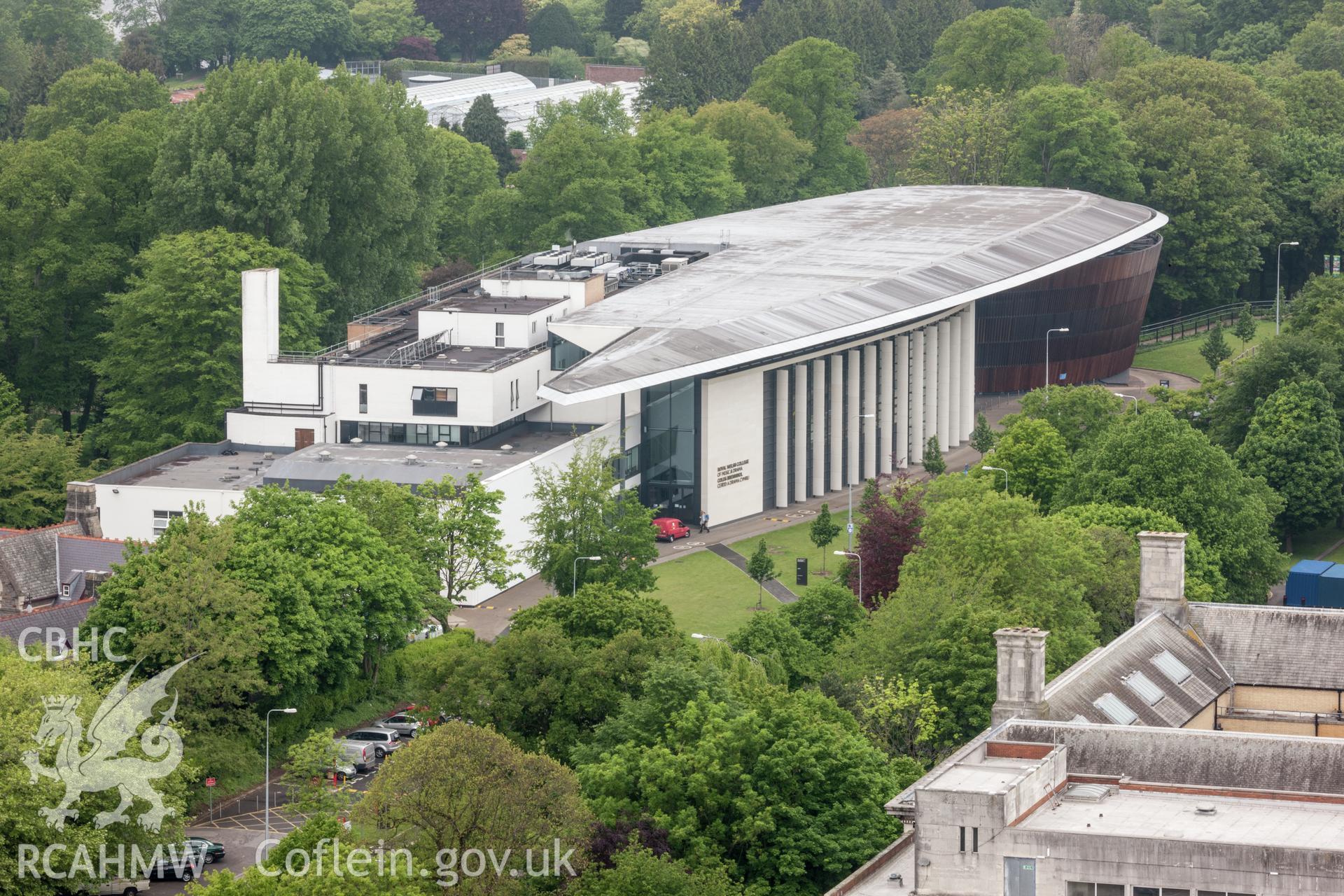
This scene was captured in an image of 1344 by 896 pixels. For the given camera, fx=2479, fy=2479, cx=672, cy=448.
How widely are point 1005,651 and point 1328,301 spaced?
80.0 m

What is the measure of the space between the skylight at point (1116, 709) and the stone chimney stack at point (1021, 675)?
3.99 metres

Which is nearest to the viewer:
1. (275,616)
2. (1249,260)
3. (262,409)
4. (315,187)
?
(275,616)

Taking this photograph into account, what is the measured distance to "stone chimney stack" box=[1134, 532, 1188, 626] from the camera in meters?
71.9

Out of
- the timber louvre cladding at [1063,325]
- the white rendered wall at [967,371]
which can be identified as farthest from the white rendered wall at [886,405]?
the timber louvre cladding at [1063,325]

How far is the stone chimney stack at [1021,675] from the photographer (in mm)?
61344

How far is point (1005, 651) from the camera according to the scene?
6159 cm

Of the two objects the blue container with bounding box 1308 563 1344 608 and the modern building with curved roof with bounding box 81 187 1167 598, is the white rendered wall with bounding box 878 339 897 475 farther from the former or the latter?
the blue container with bounding box 1308 563 1344 608

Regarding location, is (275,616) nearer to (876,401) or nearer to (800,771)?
(800,771)

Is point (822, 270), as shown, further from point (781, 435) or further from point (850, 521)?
point (850, 521)

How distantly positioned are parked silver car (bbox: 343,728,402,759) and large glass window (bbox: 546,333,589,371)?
37.5 meters

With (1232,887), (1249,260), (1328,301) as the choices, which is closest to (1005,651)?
(1232,887)

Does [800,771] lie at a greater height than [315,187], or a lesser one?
lesser

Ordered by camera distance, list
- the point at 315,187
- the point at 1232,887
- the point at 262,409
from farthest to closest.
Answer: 1. the point at 315,187
2. the point at 262,409
3. the point at 1232,887

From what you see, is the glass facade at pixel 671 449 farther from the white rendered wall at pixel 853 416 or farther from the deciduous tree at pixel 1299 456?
the deciduous tree at pixel 1299 456
